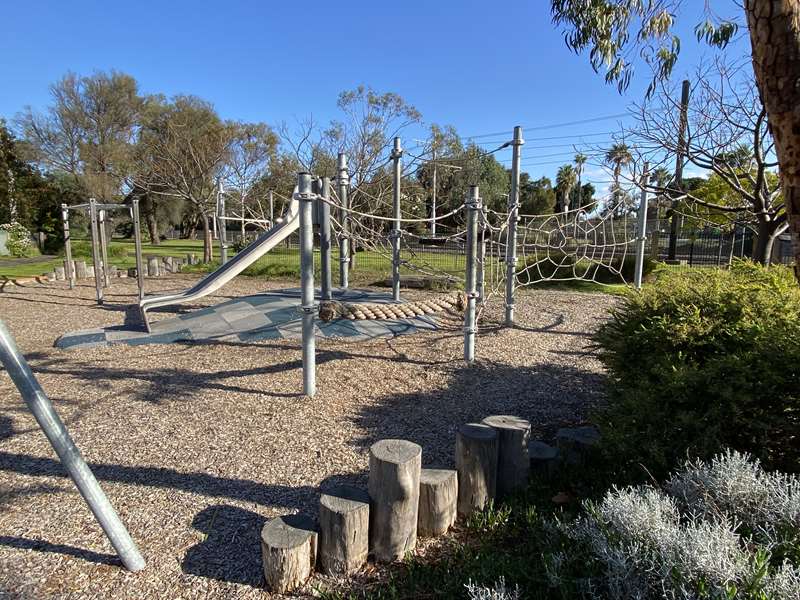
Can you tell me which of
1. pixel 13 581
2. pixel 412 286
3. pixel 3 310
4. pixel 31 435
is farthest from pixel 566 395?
pixel 3 310

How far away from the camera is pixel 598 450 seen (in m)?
2.82

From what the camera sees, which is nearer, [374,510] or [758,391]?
[374,510]

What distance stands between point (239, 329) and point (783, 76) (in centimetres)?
635

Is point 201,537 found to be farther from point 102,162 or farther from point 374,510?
point 102,162

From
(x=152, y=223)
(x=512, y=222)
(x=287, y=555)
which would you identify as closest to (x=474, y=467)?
(x=287, y=555)

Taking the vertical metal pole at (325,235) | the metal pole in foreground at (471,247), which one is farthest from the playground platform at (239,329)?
the metal pole in foreground at (471,247)

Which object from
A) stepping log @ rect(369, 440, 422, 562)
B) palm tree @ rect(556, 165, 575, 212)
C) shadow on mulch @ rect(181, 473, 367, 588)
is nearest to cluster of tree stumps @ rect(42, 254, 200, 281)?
shadow on mulch @ rect(181, 473, 367, 588)

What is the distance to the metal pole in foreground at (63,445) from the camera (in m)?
1.75

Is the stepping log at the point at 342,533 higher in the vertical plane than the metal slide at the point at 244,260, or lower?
lower

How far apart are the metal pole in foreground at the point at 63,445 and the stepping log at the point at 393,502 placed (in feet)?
3.46

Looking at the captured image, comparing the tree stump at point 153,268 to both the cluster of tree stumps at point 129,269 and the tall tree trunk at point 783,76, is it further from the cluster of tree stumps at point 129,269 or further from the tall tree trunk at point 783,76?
the tall tree trunk at point 783,76

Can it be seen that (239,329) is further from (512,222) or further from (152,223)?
(152,223)

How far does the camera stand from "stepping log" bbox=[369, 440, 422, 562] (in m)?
2.14

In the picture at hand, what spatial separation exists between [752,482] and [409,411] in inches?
95.5
